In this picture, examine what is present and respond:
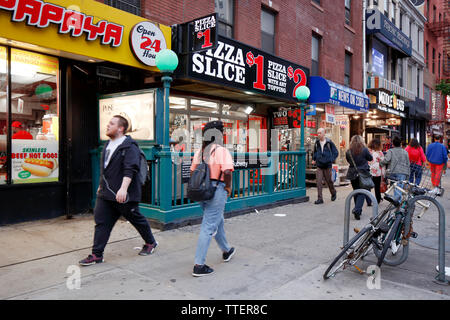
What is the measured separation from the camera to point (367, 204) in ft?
28.9

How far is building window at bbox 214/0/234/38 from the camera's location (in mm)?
9891

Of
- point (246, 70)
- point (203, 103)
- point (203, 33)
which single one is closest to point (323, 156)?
point (246, 70)

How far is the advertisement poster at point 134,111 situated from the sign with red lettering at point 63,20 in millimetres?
1001

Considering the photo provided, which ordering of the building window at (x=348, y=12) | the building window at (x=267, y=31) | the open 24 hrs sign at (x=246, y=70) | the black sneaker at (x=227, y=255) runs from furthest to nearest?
the building window at (x=348, y=12) < the building window at (x=267, y=31) < the open 24 hrs sign at (x=246, y=70) < the black sneaker at (x=227, y=255)

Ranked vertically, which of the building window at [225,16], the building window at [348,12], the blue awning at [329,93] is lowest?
the blue awning at [329,93]

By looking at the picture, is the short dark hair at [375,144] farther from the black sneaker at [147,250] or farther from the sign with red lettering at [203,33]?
the black sneaker at [147,250]

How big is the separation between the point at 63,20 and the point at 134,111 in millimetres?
1882

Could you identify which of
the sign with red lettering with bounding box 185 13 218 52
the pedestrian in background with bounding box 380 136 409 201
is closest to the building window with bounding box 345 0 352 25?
the pedestrian in background with bounding box 380 136 409 201

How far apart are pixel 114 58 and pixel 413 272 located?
5612 millimetres

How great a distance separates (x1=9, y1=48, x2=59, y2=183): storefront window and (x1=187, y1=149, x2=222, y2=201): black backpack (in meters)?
4.07

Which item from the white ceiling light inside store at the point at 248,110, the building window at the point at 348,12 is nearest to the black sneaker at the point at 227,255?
the white ceiling light inside store at the point at 248,110

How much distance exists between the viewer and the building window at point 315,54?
546 inches
